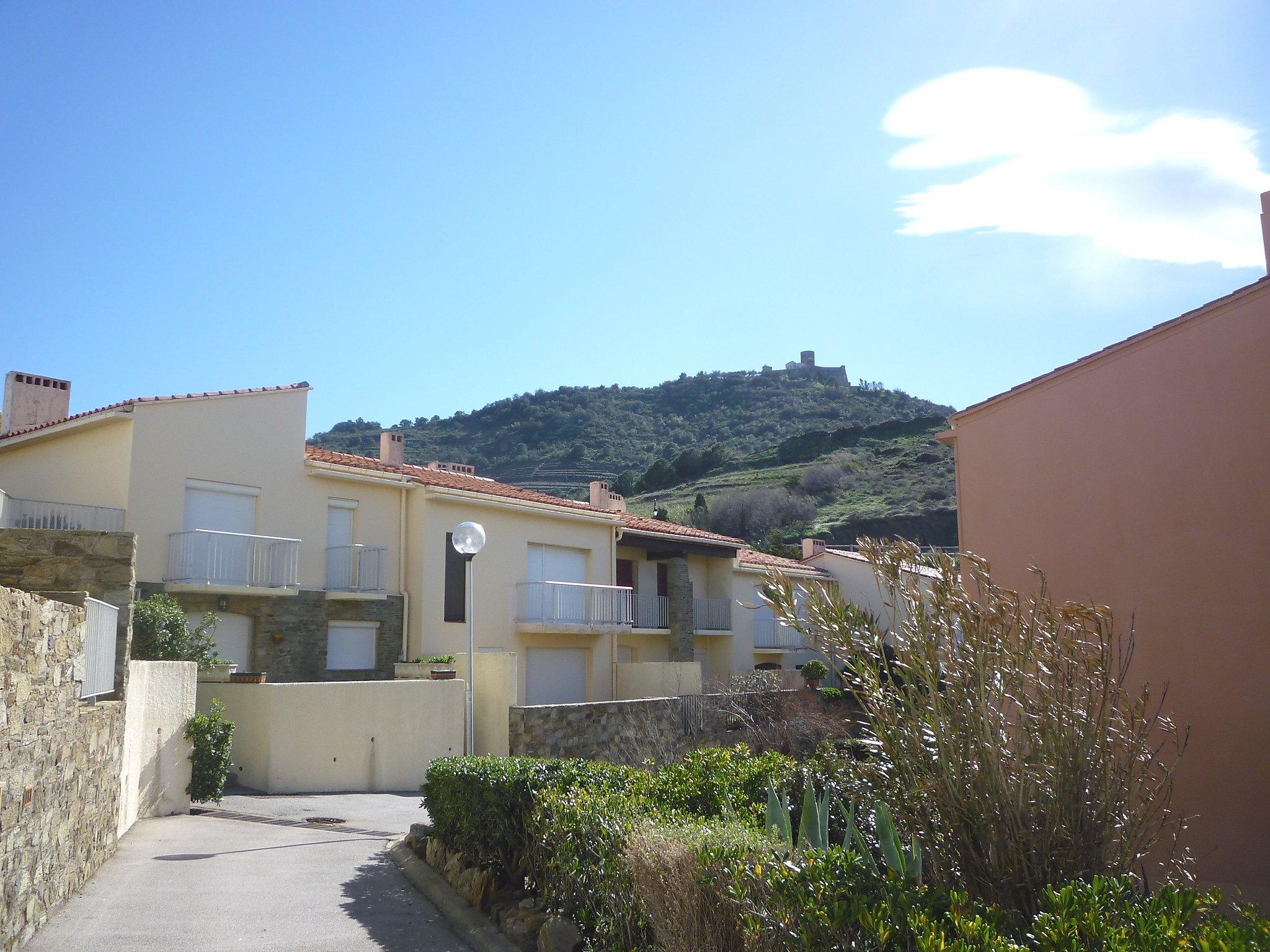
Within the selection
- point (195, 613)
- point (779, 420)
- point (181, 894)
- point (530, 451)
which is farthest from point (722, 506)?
point (181, 894)

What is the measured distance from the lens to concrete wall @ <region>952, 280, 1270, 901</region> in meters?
9.87

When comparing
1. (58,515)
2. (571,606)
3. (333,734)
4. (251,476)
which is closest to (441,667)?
(333,734)

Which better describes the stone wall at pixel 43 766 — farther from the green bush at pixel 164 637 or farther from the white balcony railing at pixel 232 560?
the white balcony railing at pixel 232 560

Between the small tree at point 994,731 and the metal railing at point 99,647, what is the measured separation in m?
5.75

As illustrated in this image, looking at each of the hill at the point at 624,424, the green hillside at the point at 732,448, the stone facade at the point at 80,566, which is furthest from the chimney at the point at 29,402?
the hill at the point at 624,424

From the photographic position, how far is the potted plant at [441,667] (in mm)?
18172

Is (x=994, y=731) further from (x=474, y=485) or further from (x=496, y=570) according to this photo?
(x=474, y=485)

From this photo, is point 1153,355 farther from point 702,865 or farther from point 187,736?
point 187,736

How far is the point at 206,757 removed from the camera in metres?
12.7

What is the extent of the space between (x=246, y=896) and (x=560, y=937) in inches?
128

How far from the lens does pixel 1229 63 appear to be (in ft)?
36.2

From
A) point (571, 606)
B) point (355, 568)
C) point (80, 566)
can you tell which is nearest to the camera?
point (80, 566)

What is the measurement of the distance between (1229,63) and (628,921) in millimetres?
10873

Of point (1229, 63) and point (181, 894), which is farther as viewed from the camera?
point (1229, 63)
